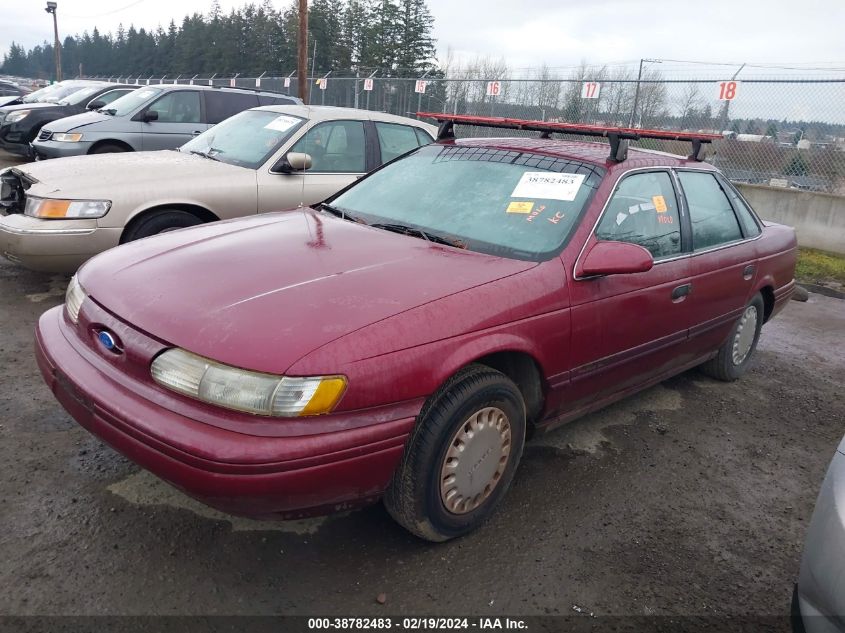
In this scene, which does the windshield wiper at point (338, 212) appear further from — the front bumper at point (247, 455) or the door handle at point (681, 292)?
the door handle at point (681, 292)

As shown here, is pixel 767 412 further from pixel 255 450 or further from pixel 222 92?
pixel 222 92

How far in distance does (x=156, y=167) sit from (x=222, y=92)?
14.8 feet

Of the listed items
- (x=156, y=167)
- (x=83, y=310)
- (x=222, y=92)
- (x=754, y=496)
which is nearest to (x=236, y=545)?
(x=83, y=310)

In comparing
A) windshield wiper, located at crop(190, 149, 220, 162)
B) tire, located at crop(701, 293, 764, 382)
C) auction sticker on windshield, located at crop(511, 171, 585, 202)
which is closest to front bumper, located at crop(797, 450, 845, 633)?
auction sticker on windshield, located at crop(511, 171, 585, 202)

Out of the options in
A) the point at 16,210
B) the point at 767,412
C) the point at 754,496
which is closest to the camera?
the point at 754,496

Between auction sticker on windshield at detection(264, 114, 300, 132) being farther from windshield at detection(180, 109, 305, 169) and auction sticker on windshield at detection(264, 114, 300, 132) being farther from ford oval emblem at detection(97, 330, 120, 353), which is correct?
ford oval emblem at detection(97, 330, 120, 353)

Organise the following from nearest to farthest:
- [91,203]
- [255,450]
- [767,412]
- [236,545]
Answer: [255,450]
[236,545]
[767,412]
[91,203]

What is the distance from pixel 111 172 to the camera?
16.8ft

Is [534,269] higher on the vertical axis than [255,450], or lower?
higher

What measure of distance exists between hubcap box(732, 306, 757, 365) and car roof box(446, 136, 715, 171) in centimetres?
123

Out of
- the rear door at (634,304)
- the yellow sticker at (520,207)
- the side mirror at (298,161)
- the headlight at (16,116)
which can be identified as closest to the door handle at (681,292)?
the rear door at (634,304)

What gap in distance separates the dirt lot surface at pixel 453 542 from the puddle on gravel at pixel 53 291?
1604mm

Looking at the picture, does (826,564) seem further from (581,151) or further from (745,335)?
(745,335)

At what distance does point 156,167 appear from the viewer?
532 centimetres
